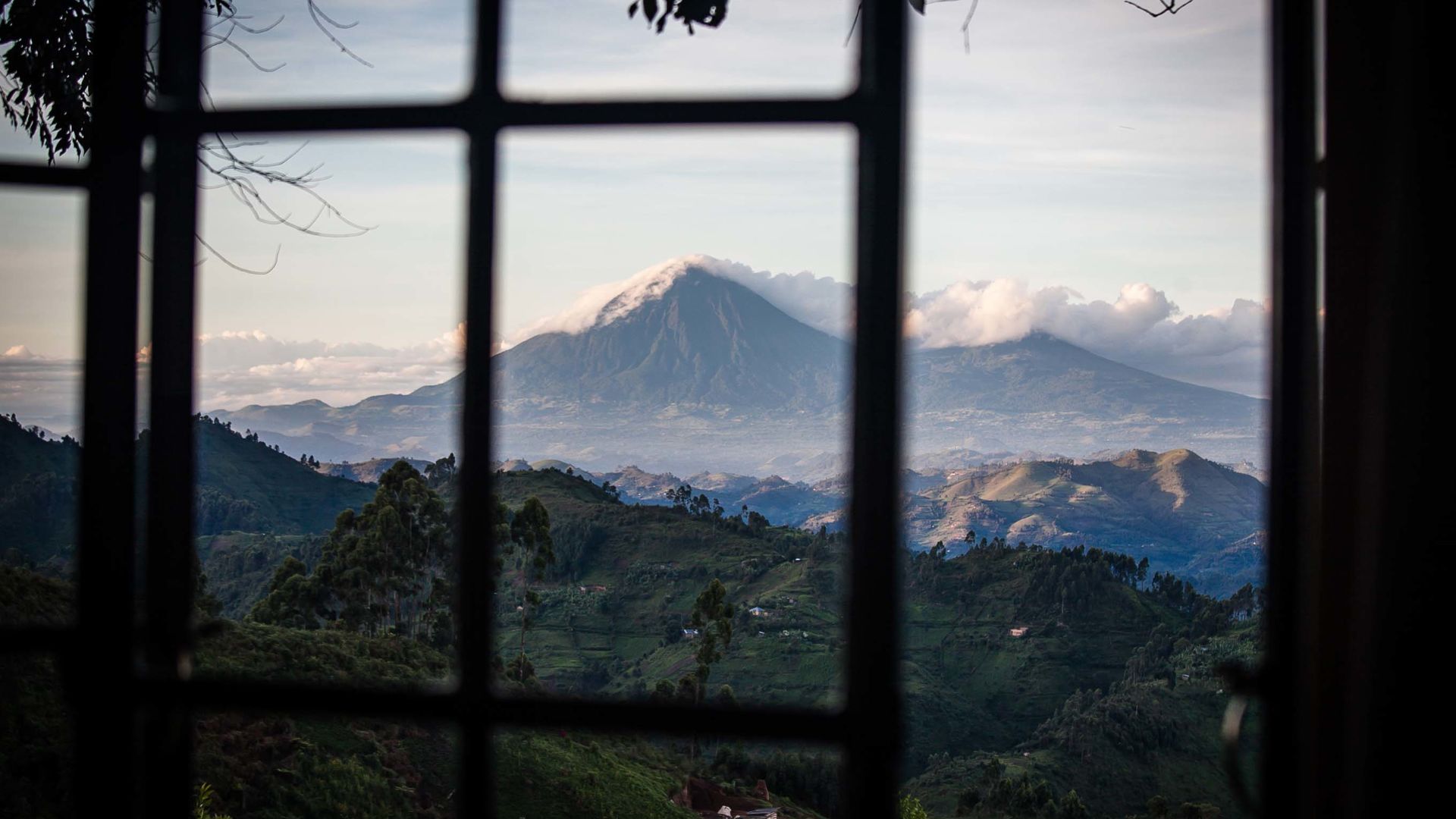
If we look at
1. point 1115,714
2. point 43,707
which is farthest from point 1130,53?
point 43,707

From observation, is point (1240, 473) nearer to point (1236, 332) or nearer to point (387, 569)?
point (1236, 332)

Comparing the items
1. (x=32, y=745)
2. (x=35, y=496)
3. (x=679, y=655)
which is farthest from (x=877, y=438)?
(x=679, y=655)

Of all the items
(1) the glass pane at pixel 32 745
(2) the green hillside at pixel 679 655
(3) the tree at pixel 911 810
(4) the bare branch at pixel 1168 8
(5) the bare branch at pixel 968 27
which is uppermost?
A: (4) the bare branch at pixel 1168 8

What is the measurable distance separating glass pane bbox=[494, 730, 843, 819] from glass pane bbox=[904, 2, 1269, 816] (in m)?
2.85

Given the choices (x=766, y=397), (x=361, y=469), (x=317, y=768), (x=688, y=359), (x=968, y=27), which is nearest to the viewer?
(x=968, y=27)

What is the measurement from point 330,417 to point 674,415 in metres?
22.3

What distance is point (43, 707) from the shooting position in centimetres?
641

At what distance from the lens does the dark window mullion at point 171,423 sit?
110 cm

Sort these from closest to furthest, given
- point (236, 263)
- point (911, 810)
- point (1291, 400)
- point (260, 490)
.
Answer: point (1291, 400), point (236, 263), point (911, 810), point (260, 490)

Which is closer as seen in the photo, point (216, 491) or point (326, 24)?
point (326, 24)

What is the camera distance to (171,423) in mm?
1106

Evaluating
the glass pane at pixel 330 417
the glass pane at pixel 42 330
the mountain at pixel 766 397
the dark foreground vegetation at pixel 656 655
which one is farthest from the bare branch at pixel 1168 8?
the mountain at pixel 766 397

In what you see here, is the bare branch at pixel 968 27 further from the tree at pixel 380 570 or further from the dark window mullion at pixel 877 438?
the tree at pixel 380 570

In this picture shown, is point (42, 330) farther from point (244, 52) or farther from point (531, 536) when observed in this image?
point (531, 536)
